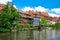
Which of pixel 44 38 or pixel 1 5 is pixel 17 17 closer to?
pixel 1 5

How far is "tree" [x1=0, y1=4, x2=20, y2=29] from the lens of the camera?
13.0 ft

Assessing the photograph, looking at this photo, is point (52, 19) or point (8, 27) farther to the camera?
point (52, 19)

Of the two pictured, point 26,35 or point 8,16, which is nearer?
point 8,16

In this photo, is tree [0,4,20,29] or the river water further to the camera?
tree [0,4,20,29]

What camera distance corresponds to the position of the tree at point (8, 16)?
13.0ft

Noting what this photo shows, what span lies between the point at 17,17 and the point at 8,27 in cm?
35

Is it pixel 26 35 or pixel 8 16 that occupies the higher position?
pixel 8 16

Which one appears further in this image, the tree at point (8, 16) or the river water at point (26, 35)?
the tree at point (8, 16)

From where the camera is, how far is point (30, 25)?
4418 mm

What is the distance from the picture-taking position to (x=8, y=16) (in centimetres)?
397

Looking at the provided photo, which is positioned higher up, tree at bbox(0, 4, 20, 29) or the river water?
tree at bbox(0, 4, 20, 29)

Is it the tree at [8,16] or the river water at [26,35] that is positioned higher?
the tree at [8,16]

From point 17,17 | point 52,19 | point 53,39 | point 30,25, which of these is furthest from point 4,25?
point 53,39

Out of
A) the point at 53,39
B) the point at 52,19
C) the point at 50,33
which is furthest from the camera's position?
the point at 53,39
